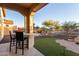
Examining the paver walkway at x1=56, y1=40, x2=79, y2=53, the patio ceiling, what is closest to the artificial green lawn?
the paver walkway at x1=56, y1=40, x2=79, y2=53

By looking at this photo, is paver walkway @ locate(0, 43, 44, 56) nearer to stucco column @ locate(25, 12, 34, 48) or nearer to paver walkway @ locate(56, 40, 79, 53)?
stucco column @ locate(25, 12, 34, 48)

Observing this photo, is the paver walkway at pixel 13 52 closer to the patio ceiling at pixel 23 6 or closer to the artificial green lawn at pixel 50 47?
the artificial green lawn at pixel 50 47

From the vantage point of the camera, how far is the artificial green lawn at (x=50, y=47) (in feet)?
16.5

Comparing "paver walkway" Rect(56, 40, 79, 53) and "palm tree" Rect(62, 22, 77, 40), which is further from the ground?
"palm tree" Rect(62, 22, 77, 40)

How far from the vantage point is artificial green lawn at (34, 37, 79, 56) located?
16.5 feet

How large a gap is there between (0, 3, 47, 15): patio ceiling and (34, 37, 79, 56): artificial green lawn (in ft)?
1.83

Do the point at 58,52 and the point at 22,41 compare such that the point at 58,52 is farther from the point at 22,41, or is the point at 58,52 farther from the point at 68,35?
the point at 22,41

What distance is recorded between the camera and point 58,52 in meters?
5.04

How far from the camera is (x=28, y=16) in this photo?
5133 mm

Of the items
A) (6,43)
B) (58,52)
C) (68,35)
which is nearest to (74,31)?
(68,35)

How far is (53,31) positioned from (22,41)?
23.9 inches

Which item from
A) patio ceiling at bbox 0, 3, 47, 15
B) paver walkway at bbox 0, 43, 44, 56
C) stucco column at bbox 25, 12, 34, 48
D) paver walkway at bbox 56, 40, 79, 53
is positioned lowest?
paver walkway at bbox 0, 43, 44, 56

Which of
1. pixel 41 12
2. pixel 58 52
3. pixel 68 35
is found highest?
pixel 41 12

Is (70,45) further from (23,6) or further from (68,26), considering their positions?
(23,6)
